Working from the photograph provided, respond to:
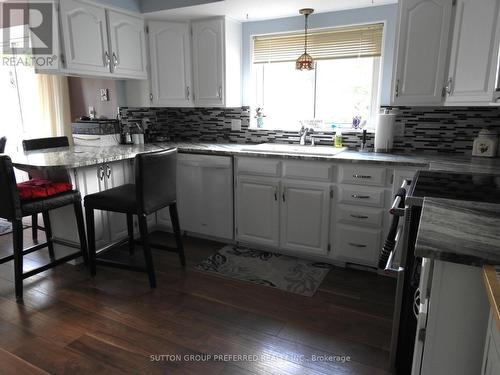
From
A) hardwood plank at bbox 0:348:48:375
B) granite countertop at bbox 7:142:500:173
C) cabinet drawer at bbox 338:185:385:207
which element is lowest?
hardwood plank at bbox 0:348:48:375

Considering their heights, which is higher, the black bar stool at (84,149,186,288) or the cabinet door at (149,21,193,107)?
→ the cabinet door at (149,21,193,107)

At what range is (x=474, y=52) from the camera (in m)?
2.28

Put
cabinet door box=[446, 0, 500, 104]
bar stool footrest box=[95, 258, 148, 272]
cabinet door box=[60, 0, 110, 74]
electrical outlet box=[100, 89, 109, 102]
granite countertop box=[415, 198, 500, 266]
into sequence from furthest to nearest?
electrical outlet box=[100, 89, 109, 102], cabinet door box=[60, 0, 110, 74], bar stool footrest box=[95, 258, 148, 272], cabinet door box=[446, 0, 500, 104], granite countertop box=[415, 198, 500, 266]

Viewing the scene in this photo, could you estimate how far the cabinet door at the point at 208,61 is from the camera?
3.18 metres

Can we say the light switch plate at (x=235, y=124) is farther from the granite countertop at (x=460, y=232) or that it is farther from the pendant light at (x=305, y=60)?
the granite countertop at (x=460, y=232)

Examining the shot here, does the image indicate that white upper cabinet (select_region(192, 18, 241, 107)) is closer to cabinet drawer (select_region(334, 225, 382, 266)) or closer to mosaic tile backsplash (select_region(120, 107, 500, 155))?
mosaic tile backsplash (select_region(120, 107, 500, 155))

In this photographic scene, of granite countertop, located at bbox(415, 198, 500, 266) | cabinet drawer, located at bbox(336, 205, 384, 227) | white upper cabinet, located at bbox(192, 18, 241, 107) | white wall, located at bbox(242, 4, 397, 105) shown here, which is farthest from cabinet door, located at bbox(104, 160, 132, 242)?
granite countertop, located at bbox(415, 198, 500, 266)

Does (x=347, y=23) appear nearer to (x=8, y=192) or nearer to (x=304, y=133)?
(x=304, y=133)

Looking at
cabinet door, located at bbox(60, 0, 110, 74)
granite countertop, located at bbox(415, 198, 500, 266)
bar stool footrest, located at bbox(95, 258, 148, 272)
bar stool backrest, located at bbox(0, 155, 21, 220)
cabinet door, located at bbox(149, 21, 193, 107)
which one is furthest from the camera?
cabinet door, located at bbox(149, 21, 193, 107)

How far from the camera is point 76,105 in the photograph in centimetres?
406

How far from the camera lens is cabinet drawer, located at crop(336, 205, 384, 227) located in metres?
2.55

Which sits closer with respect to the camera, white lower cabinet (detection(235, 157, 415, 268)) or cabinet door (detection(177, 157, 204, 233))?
white lower cabinet (detection(235, 157, 415, 268))

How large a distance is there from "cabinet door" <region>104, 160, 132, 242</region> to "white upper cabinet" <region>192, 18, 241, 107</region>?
0.94m

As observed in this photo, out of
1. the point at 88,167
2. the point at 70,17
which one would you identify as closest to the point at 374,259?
the point at 88,167
